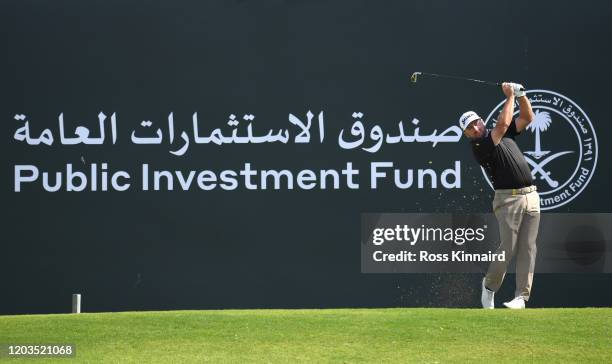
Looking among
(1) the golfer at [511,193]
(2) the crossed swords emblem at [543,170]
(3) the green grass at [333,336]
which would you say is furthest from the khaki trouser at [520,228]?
(2) the crossed swords emblem at [543,170]

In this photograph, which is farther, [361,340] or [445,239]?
[445,239]

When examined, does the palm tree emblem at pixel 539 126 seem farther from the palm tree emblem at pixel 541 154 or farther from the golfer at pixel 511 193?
the golfer at pixel 511 193

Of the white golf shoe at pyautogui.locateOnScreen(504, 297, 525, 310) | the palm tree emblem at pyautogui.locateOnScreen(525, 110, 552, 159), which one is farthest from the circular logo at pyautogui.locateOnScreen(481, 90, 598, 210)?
the white golf shoe at pyautogui.locateOnScreen(504, 297, 525, 310)

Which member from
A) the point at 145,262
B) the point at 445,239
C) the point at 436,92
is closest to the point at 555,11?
the point at 436,92

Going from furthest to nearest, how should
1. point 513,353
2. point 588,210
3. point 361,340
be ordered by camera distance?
1. point 588,210
2. point 361,340
3. point 513,353

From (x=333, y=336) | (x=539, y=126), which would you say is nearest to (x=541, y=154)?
(x=539, y=126)

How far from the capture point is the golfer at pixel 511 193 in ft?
26.2

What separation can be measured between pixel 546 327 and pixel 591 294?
9.76ft

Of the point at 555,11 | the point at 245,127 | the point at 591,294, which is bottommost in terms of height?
the point at 591,294

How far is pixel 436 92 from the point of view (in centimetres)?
1002

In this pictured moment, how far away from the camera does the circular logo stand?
9.95 metres

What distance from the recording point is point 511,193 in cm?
806

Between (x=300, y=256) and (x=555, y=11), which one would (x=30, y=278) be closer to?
(x=300, y=256)

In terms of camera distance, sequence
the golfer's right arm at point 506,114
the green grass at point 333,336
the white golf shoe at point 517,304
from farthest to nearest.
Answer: the white golf shoe at point 517,304
the golfer's right arm at point 506,114
the green grass at point 333,336
